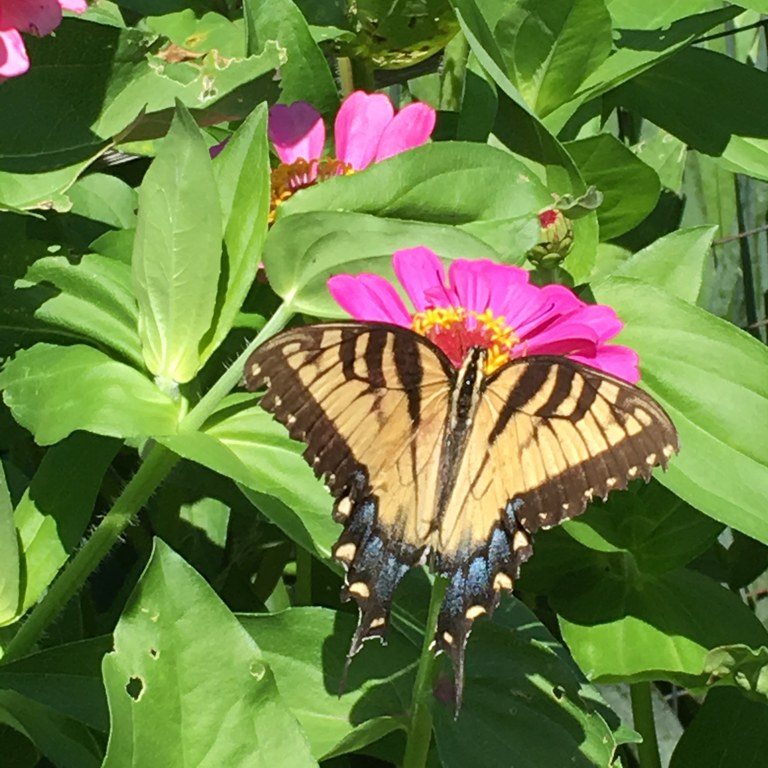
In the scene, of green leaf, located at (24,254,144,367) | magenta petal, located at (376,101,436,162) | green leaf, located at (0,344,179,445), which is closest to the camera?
green leaf, located at (0,344,179,445)

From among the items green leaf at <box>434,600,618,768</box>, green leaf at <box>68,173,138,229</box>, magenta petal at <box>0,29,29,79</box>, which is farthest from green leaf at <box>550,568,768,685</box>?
magenta petal at <box>0,29,29,79</box>

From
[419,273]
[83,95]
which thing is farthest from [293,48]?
[419,273]

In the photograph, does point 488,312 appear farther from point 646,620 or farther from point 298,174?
point 646,620

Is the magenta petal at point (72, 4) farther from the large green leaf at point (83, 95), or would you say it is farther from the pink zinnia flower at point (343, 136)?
the pink zinnia flower at point (343, 136)

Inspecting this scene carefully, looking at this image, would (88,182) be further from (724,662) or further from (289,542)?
(724,662)

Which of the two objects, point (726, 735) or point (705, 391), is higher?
point (705, 391)

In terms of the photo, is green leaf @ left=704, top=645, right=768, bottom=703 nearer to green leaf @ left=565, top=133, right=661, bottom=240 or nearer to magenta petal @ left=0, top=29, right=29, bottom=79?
green leaf @ left=565, top=133, right=661, bottom=240
